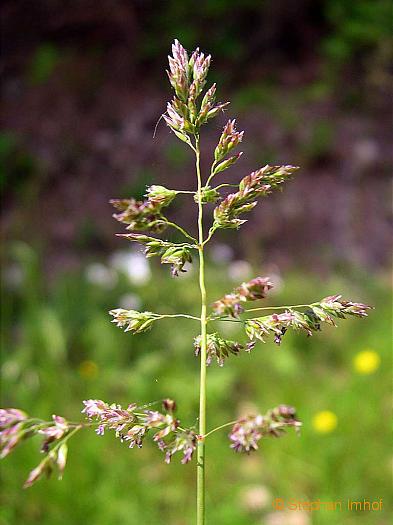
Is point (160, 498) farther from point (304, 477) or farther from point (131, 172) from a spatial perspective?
point (131, 172)

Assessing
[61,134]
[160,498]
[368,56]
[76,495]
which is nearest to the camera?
[76,495]

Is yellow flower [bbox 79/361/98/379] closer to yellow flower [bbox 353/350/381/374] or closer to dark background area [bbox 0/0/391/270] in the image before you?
yellow flower [bbox 353/350/381/374]

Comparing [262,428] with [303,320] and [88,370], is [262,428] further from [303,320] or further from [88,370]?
[88,370]

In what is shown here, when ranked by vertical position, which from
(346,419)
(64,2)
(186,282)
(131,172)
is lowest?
(346,419)

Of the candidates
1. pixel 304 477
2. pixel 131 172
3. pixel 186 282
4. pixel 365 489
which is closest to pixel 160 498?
pixel 304 477

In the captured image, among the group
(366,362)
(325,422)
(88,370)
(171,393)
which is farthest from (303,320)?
(366,362)

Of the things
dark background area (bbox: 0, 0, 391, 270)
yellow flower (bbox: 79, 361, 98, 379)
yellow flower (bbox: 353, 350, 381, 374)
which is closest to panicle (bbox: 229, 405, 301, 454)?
yellow flower (bbox: 79, 361, 98, 379)

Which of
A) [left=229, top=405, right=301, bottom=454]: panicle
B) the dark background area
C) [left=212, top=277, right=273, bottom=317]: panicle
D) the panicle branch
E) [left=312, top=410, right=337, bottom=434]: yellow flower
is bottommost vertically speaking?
[left=312, top=410, right=337, bottom=434]: yellow flower
